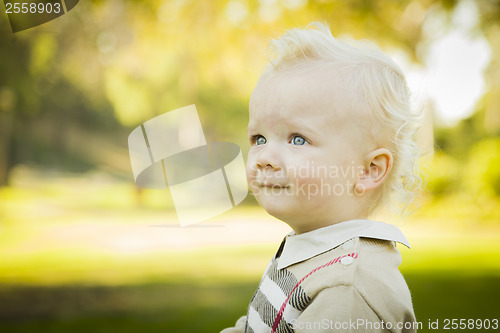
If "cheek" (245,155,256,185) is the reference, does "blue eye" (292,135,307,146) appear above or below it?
above

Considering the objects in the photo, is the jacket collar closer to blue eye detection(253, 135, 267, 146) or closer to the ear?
the ear

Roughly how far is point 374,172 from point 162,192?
410 inches

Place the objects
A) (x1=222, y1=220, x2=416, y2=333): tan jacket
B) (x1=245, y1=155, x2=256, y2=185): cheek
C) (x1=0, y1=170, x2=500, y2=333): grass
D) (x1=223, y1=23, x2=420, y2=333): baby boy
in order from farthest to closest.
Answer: (x1=0, y1=170, x2=500, y2=333): grass
(x1=245, y1=155, x2=256, y2=185): cheek
(x1=223, y1=23, x2=420, y2=333): baby boy
(x1=222, y1=220, x2=416, y2=333): tan jacket

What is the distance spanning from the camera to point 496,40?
802 cm

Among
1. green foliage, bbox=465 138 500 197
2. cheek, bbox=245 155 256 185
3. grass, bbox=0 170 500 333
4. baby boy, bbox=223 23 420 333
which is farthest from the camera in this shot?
green foliage, bbox=465 138 500 197

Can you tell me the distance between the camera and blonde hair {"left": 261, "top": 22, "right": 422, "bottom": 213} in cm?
131

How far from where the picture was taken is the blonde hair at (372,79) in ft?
4.30

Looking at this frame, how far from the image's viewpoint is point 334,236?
4.30 feet

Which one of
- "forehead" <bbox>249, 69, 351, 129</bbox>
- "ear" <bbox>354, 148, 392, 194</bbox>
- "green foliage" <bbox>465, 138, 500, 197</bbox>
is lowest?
"green foliage" <bbox>465, 138, 500, 197</bbox>

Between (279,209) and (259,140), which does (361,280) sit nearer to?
(279,209)

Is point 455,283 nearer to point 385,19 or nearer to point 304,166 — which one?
point 385,19

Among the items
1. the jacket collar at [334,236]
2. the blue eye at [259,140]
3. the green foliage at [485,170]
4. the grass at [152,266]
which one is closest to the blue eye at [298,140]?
the blue eye at [259,140]

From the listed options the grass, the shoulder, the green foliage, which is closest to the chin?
the shoulder

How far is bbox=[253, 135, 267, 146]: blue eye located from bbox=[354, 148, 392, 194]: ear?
0.28m
